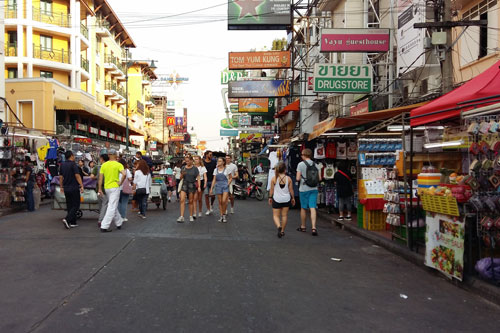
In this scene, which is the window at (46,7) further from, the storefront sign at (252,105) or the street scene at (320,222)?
the street scene at (320,222)

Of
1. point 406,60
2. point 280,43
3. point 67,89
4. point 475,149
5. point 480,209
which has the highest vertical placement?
point 280,43

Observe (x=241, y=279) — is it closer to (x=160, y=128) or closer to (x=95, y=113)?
(x=95, y=113)

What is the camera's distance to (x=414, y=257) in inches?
297

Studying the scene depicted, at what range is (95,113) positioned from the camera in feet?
115

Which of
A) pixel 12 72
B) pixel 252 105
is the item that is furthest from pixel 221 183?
pixel 12 72

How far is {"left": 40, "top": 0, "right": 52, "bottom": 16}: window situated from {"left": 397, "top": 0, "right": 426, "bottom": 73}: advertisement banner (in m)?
28.9

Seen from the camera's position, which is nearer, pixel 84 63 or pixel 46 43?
pixel 46 43

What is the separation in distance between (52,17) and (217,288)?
35214 millimetres

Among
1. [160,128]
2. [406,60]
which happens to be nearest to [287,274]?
[406,60]

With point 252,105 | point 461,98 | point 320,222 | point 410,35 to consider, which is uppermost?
point 252,105

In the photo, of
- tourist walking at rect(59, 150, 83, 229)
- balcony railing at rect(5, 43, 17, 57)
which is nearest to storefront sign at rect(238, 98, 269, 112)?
balcony railing at rect(5, 43, 17, 57)

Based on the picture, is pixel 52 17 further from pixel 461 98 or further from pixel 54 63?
pixel 461 98

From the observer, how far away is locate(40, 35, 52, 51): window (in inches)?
1375

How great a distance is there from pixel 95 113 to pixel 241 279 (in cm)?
Result: 3174
